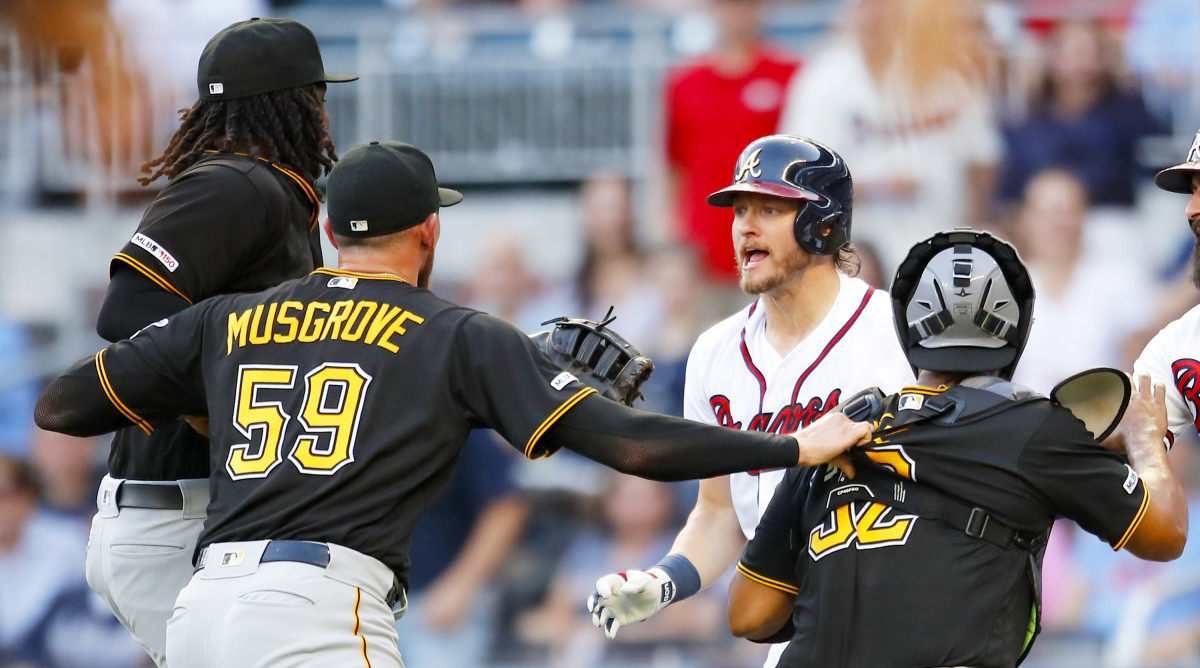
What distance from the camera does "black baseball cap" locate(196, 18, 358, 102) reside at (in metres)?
4.40

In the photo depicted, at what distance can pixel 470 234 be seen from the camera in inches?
380

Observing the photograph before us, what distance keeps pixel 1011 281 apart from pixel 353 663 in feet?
6.11

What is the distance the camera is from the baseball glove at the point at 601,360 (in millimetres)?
3920

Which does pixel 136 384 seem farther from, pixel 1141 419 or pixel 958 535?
pixel 1141 419

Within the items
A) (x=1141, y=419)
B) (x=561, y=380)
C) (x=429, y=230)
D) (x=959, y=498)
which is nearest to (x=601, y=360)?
(x=561, y=380)

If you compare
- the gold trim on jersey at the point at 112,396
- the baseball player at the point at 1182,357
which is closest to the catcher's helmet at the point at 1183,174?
the baseball player at the point at 1182,357

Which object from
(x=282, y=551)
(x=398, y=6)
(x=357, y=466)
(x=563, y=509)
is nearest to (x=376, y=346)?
(x=357, y=466)

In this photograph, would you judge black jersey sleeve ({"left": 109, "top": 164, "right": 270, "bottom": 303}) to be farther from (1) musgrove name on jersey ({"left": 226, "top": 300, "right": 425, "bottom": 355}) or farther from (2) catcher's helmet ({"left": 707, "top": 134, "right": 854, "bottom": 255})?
(2) catcher's helmet ({"left": 707, "top": 134, "right": 854, "bottom": 255})

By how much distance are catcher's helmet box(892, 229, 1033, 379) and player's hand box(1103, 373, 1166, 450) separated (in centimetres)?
41

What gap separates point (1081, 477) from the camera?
3312mm

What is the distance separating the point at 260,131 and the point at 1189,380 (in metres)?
3.05

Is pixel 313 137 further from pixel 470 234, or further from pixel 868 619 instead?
pixel 470 234

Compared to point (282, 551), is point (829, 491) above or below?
above

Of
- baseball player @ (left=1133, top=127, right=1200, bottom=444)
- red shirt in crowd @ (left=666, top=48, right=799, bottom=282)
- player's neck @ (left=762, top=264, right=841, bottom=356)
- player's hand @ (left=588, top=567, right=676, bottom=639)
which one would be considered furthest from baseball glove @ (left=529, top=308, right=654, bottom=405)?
red shirt in crowd @ (left=666, top=48, right=799, bottom=282)
